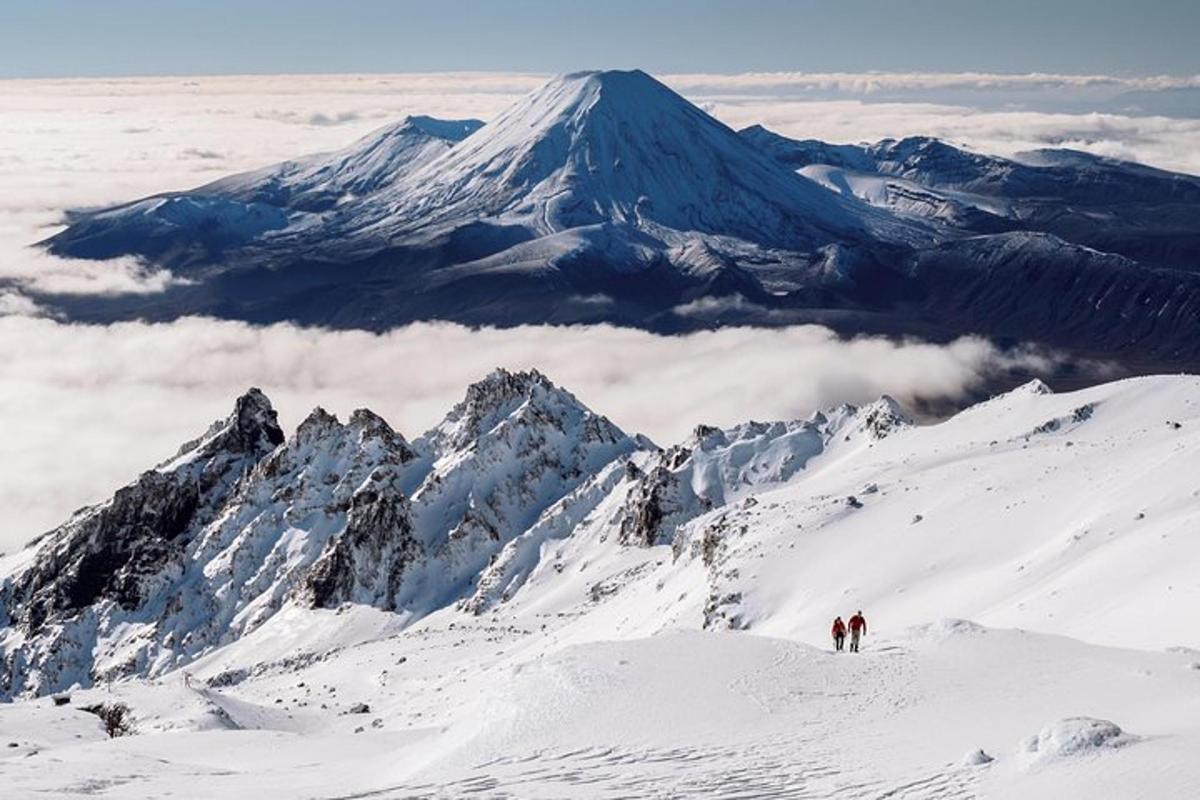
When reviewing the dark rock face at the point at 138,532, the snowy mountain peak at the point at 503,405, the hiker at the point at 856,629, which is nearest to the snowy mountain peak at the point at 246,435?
the dark rock face at the point at 138,532

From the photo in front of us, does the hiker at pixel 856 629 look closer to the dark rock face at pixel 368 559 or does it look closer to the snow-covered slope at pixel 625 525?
the snow-covered slope at pixel 625 525

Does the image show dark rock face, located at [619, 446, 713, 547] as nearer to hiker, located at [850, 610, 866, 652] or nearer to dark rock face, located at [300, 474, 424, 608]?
dark rock face, located at [300, 474, 424, 608]

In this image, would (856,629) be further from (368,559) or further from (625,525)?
(368,559)

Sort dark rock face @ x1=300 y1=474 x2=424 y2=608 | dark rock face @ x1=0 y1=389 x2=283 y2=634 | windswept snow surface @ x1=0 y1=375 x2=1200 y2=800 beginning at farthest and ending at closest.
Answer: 1. dark rock face @ x1=0 y1=389 x2=283 y2=634
2. dark rock face @ x1=300 y1=474 x2=424 y2=608
3. windswept snow surface @ x1=0 y1=375 x2=1200 y2=800

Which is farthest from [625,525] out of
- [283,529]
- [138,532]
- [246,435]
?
[138,532]

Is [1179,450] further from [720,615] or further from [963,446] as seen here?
[963,446]

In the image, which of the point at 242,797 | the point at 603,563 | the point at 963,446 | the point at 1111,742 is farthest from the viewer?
the point at 603,563

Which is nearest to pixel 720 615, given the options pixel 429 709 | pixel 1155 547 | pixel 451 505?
pixel 429 709

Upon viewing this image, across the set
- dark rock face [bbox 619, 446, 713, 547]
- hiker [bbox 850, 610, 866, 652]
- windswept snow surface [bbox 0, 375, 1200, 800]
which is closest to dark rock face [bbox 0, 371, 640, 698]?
windswept snow surface [bbox 0, 375, 1200, 800]
